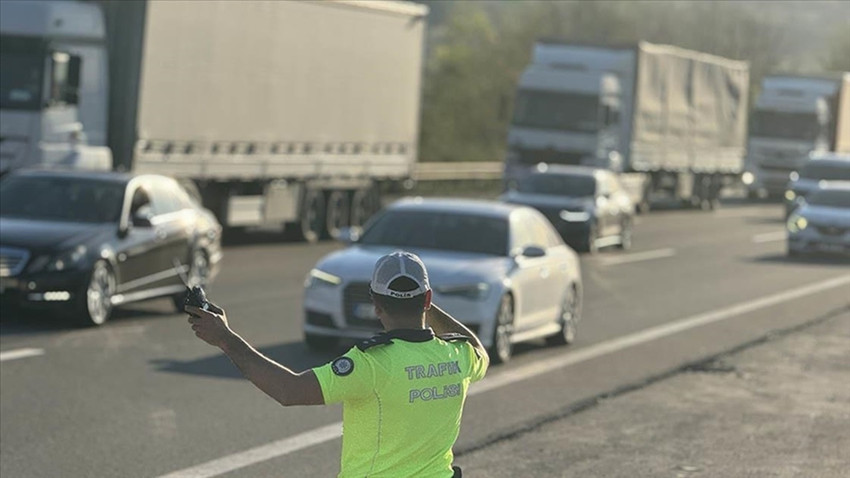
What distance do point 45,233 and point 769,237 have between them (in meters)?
24.5

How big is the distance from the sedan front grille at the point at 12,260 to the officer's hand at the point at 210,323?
11.7 metres

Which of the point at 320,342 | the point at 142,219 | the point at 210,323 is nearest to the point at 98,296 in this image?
the point at 142,219

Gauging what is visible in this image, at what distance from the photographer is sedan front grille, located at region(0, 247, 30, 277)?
16.5 meters

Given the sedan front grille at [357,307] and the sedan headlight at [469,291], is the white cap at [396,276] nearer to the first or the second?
the sedan front grille at [357,307]

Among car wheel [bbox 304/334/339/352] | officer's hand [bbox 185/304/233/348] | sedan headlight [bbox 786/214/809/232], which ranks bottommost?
car wheel [bbox 304/334/339/352]

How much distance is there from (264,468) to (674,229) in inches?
1226

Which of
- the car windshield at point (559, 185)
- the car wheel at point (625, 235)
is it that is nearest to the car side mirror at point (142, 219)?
the car windshield at point (559, 185)

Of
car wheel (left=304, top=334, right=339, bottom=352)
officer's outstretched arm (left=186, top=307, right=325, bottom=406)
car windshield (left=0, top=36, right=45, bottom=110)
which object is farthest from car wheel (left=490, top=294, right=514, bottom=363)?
officer's outstretched arm (left=186, top=307, right=325, bottom=406)

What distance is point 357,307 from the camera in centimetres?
1550

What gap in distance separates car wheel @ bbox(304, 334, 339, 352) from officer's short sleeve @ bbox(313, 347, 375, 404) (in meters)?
10.2

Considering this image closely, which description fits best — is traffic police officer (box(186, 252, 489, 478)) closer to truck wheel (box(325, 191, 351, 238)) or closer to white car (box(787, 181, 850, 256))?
truck wheel (box(325, 191, 351, 238))

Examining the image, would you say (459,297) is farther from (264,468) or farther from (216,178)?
(216,178)

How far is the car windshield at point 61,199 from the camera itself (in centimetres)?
1788

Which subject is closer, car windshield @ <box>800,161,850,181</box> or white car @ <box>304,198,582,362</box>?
white car @ <box>304,198,582,362</box>
